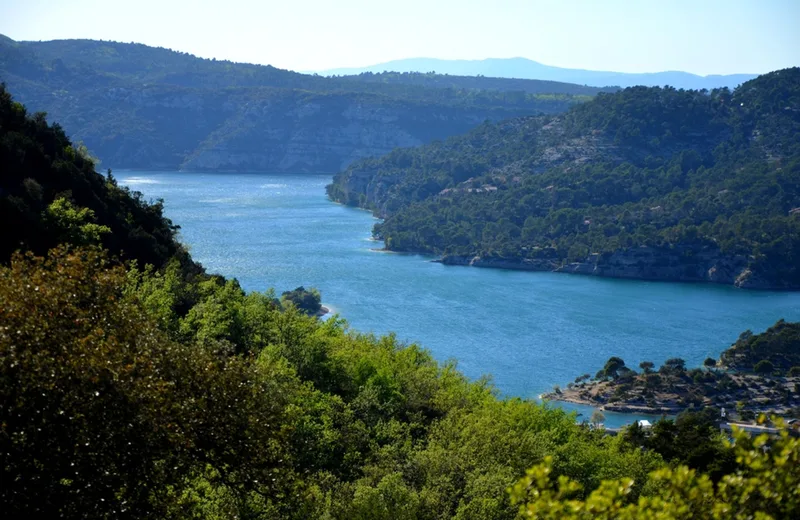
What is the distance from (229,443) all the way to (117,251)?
16.5 meters

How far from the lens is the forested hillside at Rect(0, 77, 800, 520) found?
328 inches

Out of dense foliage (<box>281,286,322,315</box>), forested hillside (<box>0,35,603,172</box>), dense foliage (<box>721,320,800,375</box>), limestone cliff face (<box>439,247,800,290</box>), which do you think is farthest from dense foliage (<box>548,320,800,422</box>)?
forested hillside (<box>0,35,603,172</box>)

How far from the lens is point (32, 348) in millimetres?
8688

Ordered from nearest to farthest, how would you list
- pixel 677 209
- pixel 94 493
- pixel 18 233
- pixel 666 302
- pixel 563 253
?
pixel 94 493 < pixel 18 233 < pixel 666 302 < pixel 563 253 < pixel 677 209

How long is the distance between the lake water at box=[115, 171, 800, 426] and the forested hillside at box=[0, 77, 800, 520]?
28.5 meters

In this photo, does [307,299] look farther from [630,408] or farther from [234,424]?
[234,424]

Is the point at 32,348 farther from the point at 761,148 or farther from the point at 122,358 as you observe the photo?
the point at 761,148

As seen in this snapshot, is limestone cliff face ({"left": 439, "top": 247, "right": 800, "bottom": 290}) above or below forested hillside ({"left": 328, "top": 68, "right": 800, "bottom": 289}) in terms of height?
below

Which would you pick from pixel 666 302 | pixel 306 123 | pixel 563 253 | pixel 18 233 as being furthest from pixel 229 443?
pixel 306 123

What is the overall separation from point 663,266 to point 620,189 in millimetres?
28482

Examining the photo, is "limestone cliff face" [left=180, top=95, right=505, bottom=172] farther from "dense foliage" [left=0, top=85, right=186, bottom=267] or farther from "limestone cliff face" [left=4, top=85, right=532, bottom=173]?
"dense foliage" [left=0, top=85, right=186, bottom=267]

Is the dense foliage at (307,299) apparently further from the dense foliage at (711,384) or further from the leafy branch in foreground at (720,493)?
the leafy branch in foreground at (720,493)

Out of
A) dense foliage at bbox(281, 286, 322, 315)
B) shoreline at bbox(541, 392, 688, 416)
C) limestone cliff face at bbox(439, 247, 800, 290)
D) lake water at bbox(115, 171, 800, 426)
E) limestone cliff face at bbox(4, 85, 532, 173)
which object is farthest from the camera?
limestone cliff face at bbox(4, 85, 532, 173)

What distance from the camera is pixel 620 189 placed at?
119 metres
